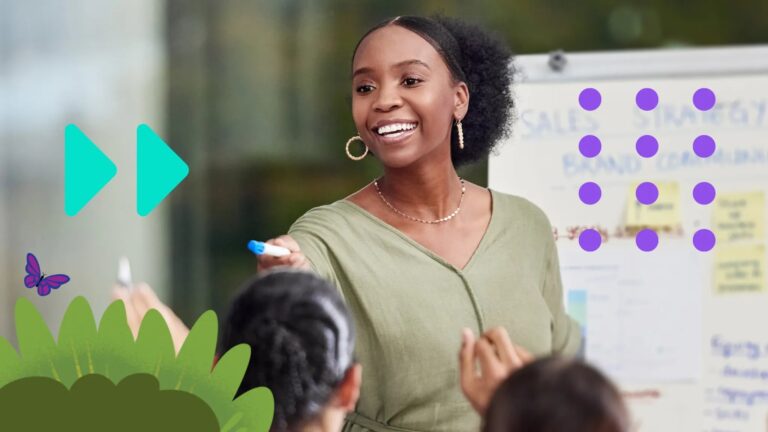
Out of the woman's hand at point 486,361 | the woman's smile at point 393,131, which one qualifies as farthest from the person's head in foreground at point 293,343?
the woman's smile at point 393,131

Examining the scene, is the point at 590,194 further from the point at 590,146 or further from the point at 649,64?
the point at 649,64

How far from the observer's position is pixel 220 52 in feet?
9.45

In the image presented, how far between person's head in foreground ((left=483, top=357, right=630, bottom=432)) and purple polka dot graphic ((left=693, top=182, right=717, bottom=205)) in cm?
124

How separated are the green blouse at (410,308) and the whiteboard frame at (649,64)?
0.68m

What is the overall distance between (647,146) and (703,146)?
10cm

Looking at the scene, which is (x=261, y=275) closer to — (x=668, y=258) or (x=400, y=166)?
(x=400, y=166)

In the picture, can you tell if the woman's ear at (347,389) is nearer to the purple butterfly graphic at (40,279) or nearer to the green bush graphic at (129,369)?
the green bush graphic at (129,369)

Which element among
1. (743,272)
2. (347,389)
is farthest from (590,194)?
(347,389)

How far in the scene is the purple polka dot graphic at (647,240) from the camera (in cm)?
219

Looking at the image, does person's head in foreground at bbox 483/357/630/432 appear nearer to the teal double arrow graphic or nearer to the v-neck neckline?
the v-neck neckline

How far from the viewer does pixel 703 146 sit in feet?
7.16

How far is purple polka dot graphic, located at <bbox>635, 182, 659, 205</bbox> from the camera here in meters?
2.20

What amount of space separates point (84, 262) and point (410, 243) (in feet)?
4.43

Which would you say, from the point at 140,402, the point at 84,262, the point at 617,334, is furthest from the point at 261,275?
the point at 84,262
